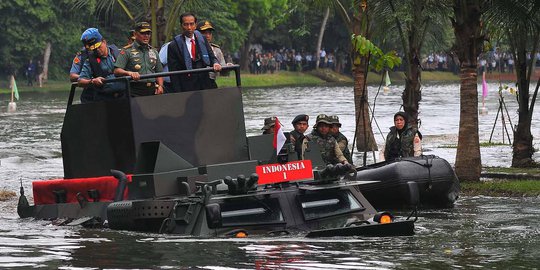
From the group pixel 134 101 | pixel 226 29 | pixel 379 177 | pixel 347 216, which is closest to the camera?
pixel 347 216

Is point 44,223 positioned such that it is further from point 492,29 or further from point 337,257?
point 492,29

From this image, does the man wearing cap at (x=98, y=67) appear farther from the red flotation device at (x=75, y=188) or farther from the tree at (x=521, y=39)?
the tree at (x=521, y=39)

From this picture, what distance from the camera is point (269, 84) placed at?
8750 cm

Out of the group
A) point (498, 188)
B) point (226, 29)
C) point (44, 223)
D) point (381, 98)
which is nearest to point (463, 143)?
point (498, 188)

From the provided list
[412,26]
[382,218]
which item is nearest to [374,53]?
[412,26]

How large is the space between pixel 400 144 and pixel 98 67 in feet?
17.1

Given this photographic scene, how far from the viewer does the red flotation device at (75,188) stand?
1738 centimetres

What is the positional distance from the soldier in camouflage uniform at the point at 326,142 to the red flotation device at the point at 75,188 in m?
3.20

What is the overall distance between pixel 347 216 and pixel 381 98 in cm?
5005

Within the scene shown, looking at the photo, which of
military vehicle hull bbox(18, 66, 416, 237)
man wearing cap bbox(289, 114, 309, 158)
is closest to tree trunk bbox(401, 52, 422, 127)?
man wearing cap bbox(289, 114, 309, 158)

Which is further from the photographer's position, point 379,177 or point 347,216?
point 379,177

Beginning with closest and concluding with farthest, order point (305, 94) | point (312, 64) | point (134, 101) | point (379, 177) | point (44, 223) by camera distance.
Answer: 1. point (134, 101)
2. point (44, 223)
3. point (379, 177)
4. point (305, 94)
5. point (312, 64)

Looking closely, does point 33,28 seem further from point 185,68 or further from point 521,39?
point 185,68

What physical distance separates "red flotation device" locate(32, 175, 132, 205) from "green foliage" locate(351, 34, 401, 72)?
299 inches
